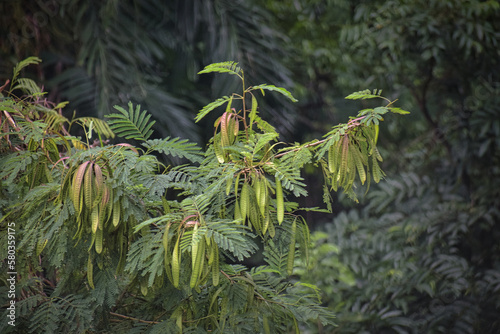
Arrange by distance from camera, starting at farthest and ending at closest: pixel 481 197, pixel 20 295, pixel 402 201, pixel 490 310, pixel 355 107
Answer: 1. pixel 355 107
2. pixel 402 201
3. pixel 481 197
4. pixel 490 310
5. pixel 20 295

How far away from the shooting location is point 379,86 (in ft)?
11.1

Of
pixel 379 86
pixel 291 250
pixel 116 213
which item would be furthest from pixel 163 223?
pixel 379 86

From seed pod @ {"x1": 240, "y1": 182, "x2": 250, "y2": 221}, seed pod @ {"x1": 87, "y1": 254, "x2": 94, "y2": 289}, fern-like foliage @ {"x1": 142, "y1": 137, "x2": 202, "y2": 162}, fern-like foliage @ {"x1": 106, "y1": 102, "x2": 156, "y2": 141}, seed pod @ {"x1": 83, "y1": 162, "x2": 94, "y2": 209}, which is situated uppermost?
fern-like foliage @ {"x1": 106, "y1": 102, "x2": 156, "y2": 141}

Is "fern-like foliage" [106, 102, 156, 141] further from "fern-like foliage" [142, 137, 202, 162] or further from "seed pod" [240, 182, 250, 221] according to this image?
"seed pod" [240, 182, 250, 221]

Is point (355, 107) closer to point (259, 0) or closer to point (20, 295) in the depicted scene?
point (259, 0)

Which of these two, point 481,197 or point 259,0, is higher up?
point 259,0

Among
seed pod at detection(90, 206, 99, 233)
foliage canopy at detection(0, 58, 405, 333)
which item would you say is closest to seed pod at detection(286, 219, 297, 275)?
foliage canopy at detection(0, 58, 405, 333)

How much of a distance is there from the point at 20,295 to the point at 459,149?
2.48 meters

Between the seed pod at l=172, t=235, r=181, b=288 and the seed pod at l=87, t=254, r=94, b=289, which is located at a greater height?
the seed pod at l=172, t=235, r=181, b=288

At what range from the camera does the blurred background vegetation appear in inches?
104

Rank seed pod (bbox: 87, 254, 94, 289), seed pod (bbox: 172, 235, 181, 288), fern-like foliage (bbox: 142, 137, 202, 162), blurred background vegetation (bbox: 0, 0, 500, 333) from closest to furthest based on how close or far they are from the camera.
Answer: seed pod (bbox: 172, 235, 181, 288) → seed pod (bbox: 87, 254, 94, 289) → fern-like foliage (bbox: 142, 137, 202, 162) → blurred background vegetation (bbox: 0, 0, 500, 333)

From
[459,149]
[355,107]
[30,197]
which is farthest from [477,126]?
[30,197]

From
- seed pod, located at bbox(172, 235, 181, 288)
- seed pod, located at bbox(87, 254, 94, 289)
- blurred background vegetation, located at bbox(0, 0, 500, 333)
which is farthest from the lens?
blurred background vegetation, located at bbox(0, 0, 500, 333)

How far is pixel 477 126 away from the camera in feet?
9.31
